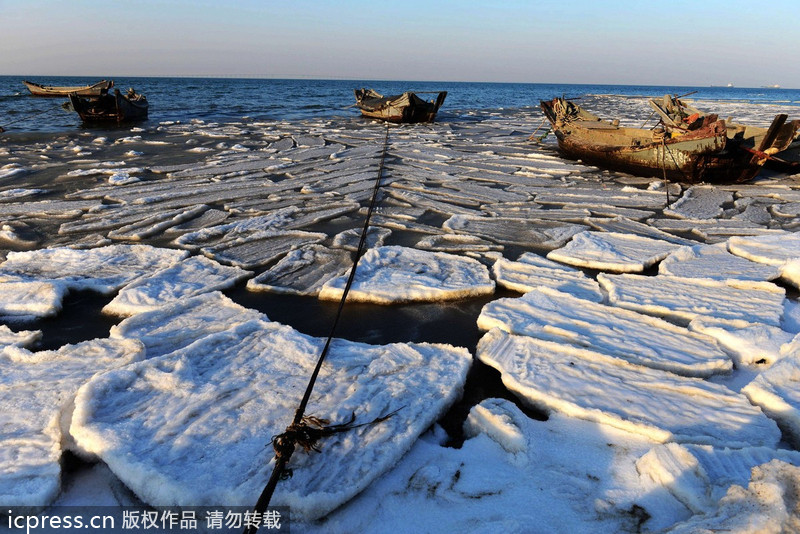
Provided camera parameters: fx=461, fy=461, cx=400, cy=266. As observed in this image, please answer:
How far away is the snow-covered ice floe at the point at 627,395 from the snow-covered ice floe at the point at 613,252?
1474mm

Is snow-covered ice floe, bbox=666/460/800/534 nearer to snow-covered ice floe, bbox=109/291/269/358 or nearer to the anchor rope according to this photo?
the anchor rope

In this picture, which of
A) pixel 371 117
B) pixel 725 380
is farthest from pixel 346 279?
pixel 371 117

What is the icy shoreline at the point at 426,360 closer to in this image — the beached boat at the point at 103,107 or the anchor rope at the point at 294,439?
the anchor rope at the point at 294,439

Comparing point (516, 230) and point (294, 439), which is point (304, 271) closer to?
point (294, 439)

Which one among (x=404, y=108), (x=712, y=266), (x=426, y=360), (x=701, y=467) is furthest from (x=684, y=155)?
(x=404, y=108)

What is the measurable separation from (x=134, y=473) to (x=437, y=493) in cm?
101

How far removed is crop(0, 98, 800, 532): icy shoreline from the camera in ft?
4.99

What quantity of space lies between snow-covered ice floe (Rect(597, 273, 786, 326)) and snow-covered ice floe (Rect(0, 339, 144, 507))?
287cm

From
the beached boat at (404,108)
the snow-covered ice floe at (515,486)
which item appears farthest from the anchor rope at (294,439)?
the beached boat at (404,108)

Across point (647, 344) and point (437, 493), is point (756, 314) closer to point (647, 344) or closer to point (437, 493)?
point (647, 344)

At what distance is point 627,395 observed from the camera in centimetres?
200

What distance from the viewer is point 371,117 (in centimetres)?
1688

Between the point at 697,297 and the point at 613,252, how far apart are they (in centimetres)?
90

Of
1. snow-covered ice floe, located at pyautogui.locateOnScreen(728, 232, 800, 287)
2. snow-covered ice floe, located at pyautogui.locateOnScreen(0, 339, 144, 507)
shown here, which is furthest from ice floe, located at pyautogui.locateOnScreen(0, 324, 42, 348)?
snow-covered ice floe, located at pyautogui.locateOnScreen(728, 232, 800, 287)
